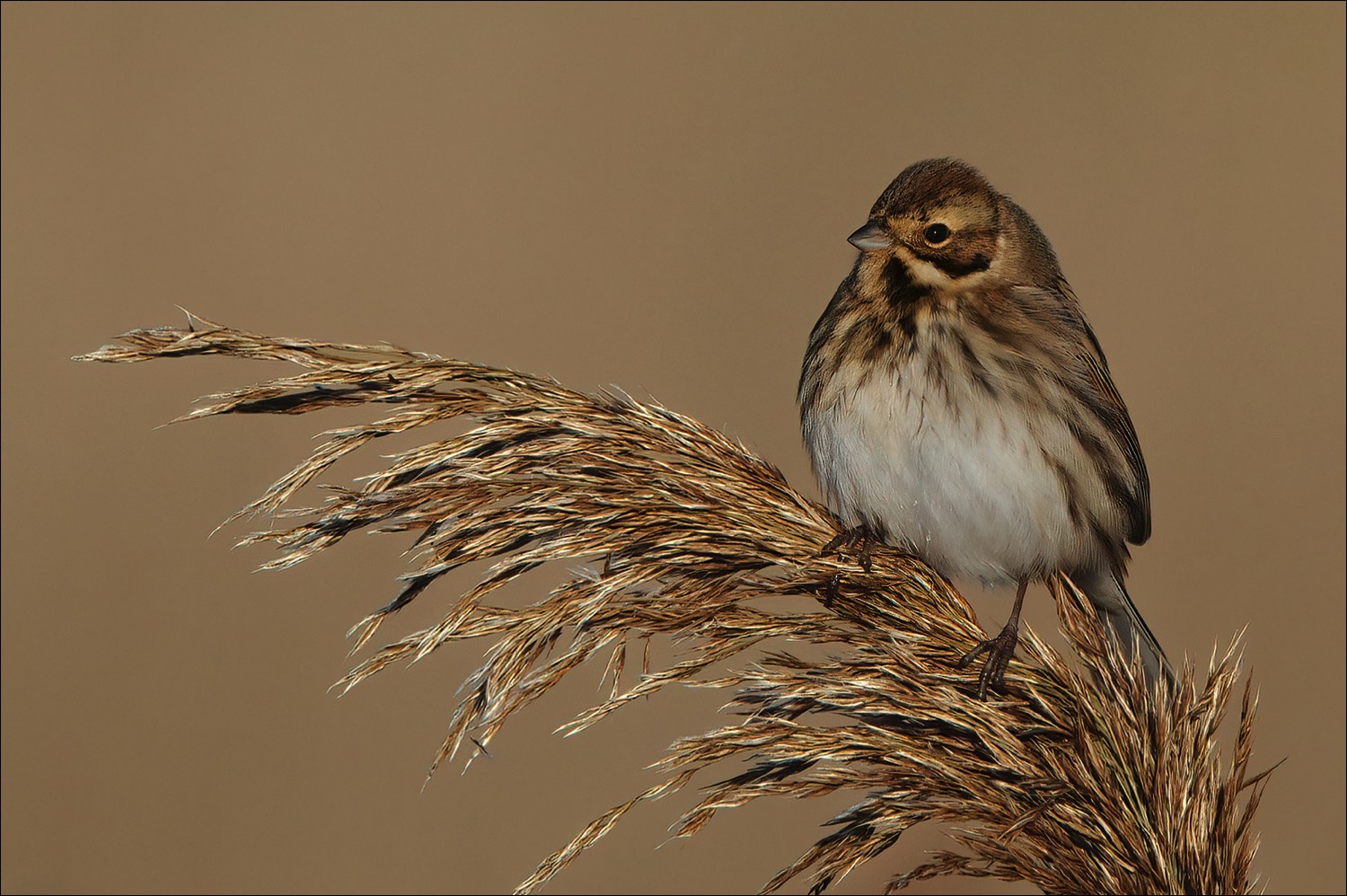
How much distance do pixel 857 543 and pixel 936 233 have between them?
71 centimetres

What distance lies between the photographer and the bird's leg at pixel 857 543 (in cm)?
190

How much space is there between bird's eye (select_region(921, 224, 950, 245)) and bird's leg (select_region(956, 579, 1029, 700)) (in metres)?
0.84

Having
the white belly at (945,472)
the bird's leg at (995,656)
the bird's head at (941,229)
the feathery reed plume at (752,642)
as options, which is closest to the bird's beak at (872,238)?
the bird's head at (941,229)

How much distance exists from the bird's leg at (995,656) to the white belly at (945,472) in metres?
0.42

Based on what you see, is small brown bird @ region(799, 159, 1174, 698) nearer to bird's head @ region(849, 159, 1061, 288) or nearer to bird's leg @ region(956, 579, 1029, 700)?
bird's head @ region(849, 159, 1061, 288)

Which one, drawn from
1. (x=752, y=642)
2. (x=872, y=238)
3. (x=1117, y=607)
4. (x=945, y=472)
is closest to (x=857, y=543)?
(x=945, y=472)

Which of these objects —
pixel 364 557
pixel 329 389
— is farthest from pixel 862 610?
pixel 364 557

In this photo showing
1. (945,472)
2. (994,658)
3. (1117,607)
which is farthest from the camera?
(1117,607)

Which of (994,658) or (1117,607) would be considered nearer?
(994,658)

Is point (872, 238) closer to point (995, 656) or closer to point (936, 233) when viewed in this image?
point (936, 233)

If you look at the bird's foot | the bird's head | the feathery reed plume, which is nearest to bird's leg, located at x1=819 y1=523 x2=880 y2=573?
the feathery reed plume

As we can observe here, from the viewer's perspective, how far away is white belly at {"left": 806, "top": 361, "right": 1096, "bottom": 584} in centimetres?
234

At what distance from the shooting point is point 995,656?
5.91 feet

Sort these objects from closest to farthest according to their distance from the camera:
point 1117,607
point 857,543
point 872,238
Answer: point 857,543
point 872,238
point 1117,607
